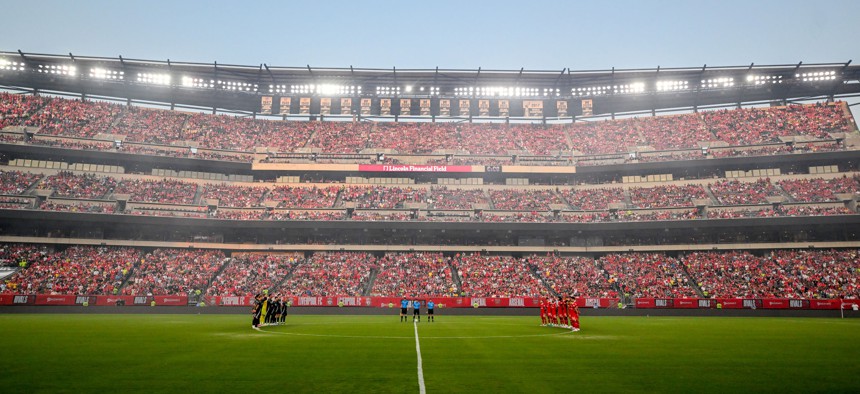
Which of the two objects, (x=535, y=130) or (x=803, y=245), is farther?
(x=535, y=130)

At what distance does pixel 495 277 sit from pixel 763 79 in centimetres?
4688

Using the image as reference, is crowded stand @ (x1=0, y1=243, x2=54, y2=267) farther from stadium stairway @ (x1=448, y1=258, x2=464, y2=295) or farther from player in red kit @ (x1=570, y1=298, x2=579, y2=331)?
player in red kit @ (x1=570, y1=298, x2=579, y2=331)

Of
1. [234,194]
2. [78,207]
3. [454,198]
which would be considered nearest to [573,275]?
[454,198]

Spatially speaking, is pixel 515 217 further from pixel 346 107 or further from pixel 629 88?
pixel 346 107

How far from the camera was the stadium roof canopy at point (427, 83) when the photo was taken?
70.2m

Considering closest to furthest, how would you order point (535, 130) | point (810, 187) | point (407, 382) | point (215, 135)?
point (407, 382) < point (810, 187) < point (215, 135) < point (535, 130)

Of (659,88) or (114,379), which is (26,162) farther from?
(659,88)

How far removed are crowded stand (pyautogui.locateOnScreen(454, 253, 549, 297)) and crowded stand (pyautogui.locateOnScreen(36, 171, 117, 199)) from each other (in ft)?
133

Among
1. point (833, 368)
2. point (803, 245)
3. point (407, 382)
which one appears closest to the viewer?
point (407, 382)

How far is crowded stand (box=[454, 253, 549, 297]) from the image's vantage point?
179 ft

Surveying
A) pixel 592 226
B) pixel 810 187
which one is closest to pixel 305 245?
pixel 592 226

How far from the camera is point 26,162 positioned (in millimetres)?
63500

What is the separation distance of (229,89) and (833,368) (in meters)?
74.4

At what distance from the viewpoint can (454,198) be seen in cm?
6881
